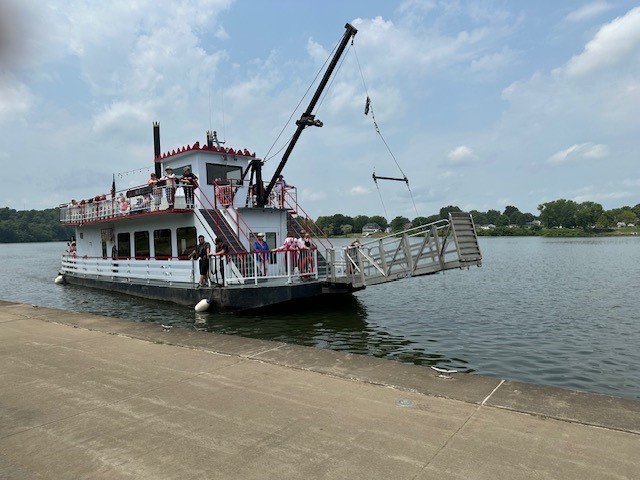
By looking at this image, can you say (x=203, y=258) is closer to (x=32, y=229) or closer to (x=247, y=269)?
(x=247, y=269)

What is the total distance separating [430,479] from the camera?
330 cm

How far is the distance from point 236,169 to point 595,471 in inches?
602

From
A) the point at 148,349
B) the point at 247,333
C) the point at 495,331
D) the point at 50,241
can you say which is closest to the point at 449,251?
the point at 495,331

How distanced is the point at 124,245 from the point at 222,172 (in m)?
6.26

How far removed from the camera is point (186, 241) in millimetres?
16094

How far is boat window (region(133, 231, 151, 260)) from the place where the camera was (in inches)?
715

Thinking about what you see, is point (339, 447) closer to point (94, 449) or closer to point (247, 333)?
point (94, 449)

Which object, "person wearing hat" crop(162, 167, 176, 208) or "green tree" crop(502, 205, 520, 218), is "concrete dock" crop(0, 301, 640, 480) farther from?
"green tree" crop(502, 205, 520, 218)

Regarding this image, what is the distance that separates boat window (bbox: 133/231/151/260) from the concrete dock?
1168 centimetres

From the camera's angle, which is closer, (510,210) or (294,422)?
(294,422)

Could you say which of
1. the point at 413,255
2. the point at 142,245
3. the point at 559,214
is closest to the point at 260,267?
the point at 413,255

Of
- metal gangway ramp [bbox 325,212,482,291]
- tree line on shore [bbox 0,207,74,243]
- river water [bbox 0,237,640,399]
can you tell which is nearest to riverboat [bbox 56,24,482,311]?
metal gangway ramp [bbox 325,212,482,291]

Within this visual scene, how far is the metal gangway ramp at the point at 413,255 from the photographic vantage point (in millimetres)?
11367

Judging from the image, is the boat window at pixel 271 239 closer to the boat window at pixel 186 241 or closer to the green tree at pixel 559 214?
the boat window at pixel 186 241
